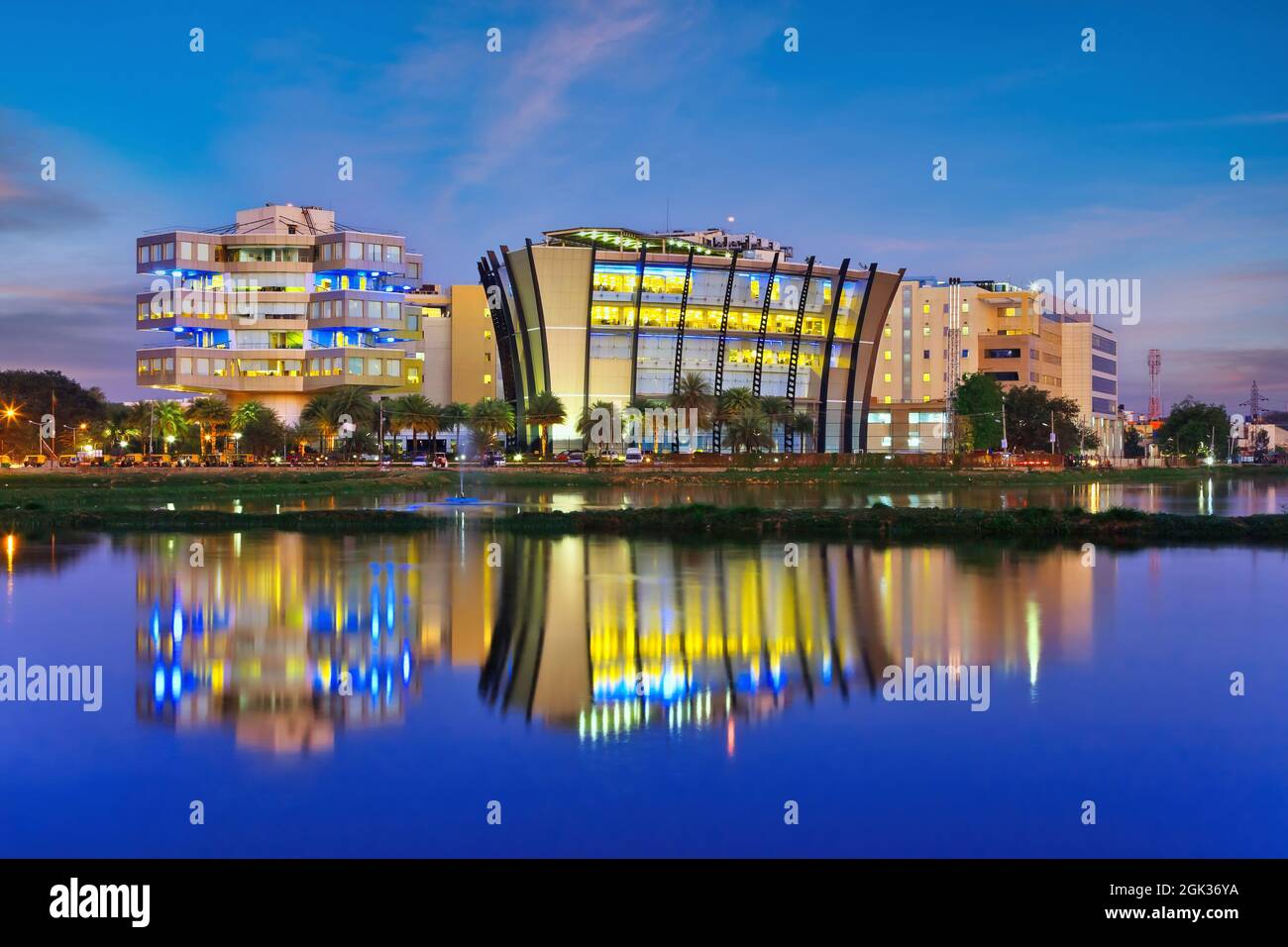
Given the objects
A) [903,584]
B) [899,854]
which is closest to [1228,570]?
[903,584]

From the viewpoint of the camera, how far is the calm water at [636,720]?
13953 mm

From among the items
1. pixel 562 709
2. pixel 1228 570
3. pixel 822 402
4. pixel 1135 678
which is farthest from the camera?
pixel 822 402

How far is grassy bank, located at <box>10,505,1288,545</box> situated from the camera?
47844 mm

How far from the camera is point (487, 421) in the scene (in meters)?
132

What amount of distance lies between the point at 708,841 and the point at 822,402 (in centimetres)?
13799

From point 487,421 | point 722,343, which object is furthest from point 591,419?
point 722,343

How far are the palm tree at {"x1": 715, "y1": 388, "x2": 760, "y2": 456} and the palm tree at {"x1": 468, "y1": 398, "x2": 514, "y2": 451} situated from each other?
24.3 m

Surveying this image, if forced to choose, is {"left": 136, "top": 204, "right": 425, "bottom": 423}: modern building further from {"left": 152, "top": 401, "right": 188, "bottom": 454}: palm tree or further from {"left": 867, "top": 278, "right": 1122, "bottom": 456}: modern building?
{"left": 867, "top": 278, "right": 1122, "bottom": 456}: modern building

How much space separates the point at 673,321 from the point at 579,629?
115016 mm

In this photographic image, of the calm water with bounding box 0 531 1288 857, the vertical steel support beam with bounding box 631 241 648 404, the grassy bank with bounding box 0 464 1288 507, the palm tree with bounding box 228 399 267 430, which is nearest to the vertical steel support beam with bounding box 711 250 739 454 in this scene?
the vertical steel support beam with bounding box 631 241 648 404

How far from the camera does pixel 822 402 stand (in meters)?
149

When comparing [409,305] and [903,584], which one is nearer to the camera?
[903,584]

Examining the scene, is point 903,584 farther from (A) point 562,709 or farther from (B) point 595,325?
(B) point 595,325

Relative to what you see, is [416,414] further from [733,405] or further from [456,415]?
[733,405]
